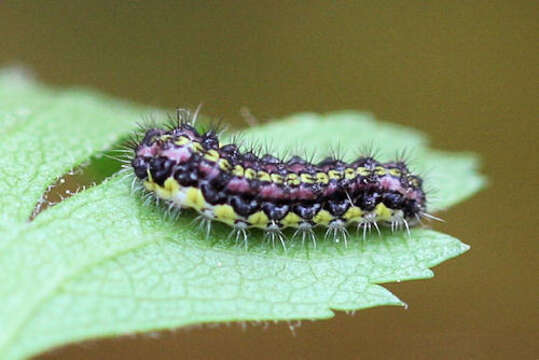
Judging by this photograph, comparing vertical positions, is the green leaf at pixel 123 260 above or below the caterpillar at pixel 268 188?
below

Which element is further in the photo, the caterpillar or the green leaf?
the caterpillar

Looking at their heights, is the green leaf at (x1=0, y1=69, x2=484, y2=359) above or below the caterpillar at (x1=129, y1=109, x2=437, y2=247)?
below

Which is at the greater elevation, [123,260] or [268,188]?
[268,188]

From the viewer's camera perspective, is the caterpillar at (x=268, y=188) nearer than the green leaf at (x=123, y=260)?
No

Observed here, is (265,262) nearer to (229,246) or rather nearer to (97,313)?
(229,246)

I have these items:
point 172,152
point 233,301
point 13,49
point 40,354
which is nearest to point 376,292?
point 233,301

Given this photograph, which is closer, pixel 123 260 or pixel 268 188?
pixel 123 260
